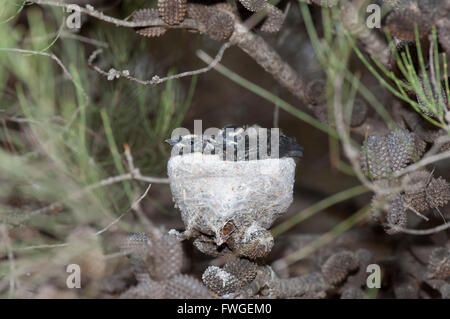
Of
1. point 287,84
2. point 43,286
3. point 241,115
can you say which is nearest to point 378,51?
point 287,84

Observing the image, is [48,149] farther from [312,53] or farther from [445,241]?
[445,241]

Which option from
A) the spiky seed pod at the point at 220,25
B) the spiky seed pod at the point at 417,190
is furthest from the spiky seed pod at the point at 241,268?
the spiky seed pod at the point at 220,25

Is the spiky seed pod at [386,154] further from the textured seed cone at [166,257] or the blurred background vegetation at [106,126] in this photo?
the textured seed cone at [166,257]

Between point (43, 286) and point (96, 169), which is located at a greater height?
point (96, 169)

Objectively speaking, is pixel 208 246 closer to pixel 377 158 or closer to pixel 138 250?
pixel 138 250

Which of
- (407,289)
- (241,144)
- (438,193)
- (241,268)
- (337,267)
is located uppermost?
(241,144)

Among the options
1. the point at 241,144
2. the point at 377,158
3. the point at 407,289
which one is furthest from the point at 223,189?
the point at 407,289

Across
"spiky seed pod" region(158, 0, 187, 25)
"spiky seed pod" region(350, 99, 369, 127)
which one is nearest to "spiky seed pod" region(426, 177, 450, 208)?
"spiky seed pod" region(350, 99, 369, 127)
